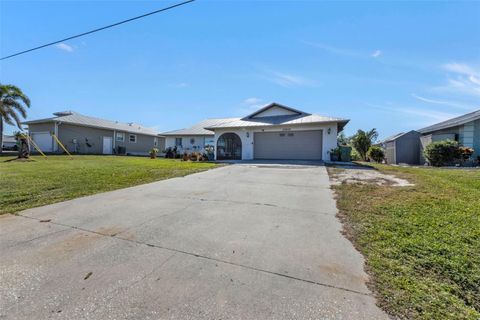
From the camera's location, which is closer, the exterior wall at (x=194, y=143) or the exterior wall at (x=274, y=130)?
the exterior wall at (x=274, y=130)

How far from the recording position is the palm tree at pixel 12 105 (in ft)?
70.0

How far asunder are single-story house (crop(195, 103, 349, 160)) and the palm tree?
19.4m

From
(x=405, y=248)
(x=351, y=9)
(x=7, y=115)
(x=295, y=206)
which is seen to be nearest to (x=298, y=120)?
(x=351, y=9)

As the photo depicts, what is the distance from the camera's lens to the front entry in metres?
19.5

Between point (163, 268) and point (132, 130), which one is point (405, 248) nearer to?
point (163, 268)

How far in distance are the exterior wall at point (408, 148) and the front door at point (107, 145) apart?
2999 cm

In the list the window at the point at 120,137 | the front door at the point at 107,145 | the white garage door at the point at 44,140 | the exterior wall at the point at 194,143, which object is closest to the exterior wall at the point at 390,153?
the exterior wall at the point at 194,143

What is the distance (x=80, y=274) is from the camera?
8.16 feet

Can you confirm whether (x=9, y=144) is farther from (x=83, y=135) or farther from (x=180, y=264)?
(x=180, y=264)

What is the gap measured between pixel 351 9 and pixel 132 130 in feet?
93.2

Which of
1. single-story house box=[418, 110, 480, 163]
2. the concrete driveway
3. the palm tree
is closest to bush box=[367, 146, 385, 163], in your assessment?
single-story house box=[418, 110, 480, 163]

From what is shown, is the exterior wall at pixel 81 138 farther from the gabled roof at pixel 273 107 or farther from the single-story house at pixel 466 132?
the single-story house at pixel 466 132

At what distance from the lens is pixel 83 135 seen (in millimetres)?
24219

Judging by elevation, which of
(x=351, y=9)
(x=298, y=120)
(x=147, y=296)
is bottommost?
(x=147, y=296)
